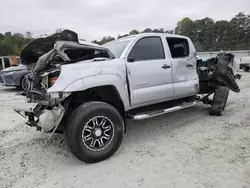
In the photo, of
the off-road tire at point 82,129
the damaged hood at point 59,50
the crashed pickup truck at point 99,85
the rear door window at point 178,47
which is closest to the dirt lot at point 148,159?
the off-road tire at point 82,129

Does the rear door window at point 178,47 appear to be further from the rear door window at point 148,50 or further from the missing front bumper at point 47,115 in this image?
the missing front bumper at point 47,115

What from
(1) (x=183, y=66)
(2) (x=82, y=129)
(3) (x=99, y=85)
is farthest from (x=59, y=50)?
(1) (x=183, y=66)

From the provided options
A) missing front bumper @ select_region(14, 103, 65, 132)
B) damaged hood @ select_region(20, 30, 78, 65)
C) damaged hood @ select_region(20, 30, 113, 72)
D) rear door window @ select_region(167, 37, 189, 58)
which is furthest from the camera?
rear door window @ select_region(167, 37, 189, 58)

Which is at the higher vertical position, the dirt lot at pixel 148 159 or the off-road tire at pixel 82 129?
the off-road tire at pixel 82 129

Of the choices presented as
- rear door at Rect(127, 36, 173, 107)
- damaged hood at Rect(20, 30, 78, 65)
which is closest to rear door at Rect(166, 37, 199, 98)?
rear door at Rect(127, 36, 173, 107)

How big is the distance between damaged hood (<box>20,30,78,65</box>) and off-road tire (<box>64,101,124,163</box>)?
46.1 inches

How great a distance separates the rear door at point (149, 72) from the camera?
12.7ft

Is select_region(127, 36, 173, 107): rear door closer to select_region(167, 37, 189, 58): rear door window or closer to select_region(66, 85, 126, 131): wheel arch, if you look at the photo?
select_region(66, 85, 126, 131): wheel arch

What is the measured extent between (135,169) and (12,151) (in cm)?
212

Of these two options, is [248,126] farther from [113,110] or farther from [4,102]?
[4,102]

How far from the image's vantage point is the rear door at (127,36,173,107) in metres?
3.87

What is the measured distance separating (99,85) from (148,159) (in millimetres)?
1316

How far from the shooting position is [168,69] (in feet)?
14.5

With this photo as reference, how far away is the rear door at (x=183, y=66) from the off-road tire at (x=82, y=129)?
175 cm
